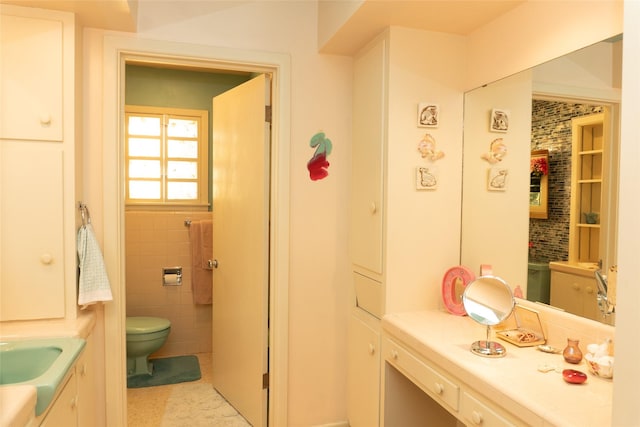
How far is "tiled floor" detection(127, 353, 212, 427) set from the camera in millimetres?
2727

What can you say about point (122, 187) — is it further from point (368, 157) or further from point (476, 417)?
point (476, 417)

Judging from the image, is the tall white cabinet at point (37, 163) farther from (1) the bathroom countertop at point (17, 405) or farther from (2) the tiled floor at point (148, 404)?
(2) the tiled floor at point (148, 404)

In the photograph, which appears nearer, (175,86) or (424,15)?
(424,15)

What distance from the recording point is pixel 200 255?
371cm

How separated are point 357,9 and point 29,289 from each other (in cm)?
189

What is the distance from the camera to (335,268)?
2.53m

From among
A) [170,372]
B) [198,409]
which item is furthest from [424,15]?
[170,372]

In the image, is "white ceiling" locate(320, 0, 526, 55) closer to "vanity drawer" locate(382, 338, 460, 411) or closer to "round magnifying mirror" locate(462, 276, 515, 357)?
"round magnifying mirror" locate(462, 276, 515, 357)

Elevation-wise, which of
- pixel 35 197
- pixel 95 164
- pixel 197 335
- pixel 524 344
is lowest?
pixel 197 335

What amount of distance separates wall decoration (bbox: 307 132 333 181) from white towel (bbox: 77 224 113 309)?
3.82ft

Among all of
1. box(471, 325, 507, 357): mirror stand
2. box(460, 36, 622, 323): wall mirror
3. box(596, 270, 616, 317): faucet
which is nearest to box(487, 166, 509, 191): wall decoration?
box(460, 36, 622, 323): wall mirror

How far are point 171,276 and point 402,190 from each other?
2447 mm

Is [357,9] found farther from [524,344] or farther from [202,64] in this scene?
[524,344]

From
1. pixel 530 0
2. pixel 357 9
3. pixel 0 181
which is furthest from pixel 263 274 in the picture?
pixel 530 0
